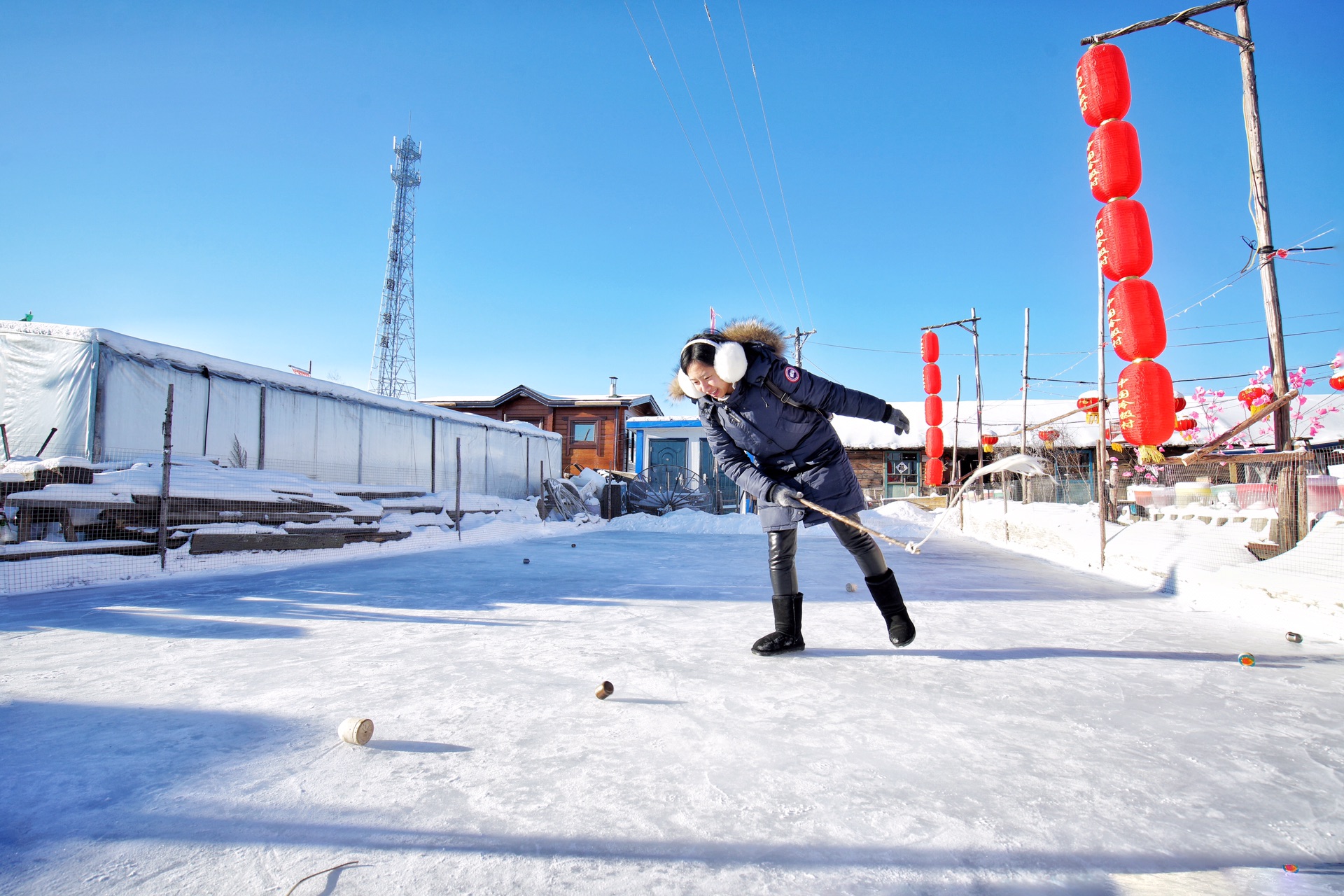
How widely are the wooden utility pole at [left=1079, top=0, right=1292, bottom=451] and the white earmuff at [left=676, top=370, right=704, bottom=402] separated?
21.5ft

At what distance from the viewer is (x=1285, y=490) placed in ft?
16.9

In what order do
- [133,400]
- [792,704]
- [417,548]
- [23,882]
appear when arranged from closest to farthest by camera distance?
[23,882] < [792,704] < [133,400] < [417,548]

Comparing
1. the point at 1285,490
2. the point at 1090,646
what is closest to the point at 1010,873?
the point at 1090,646

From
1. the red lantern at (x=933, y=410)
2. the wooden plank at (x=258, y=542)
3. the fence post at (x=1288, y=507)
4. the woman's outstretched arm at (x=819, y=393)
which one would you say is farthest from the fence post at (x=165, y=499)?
the red lantern at (x=933, y=410)

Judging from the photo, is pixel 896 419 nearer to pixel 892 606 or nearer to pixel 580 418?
pixel 892 606

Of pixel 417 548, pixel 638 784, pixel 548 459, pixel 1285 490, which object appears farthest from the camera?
pixel 548 459

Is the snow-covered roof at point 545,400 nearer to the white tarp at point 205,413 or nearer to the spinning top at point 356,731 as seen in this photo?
the white tarp at point 205,413

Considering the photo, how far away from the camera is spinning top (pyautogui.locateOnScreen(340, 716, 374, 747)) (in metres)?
1.83

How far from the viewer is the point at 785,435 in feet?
9.61

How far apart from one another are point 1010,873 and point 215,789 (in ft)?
6.20

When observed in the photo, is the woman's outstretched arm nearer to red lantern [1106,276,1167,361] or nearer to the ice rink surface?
the ice rink surface

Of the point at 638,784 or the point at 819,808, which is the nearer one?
the point at 819,808

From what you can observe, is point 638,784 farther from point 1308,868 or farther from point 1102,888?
point 1308,868

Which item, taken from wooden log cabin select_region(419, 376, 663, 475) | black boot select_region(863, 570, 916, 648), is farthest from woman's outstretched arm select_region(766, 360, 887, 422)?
wooden log cabin select_region(419, 376, 663, 475)
